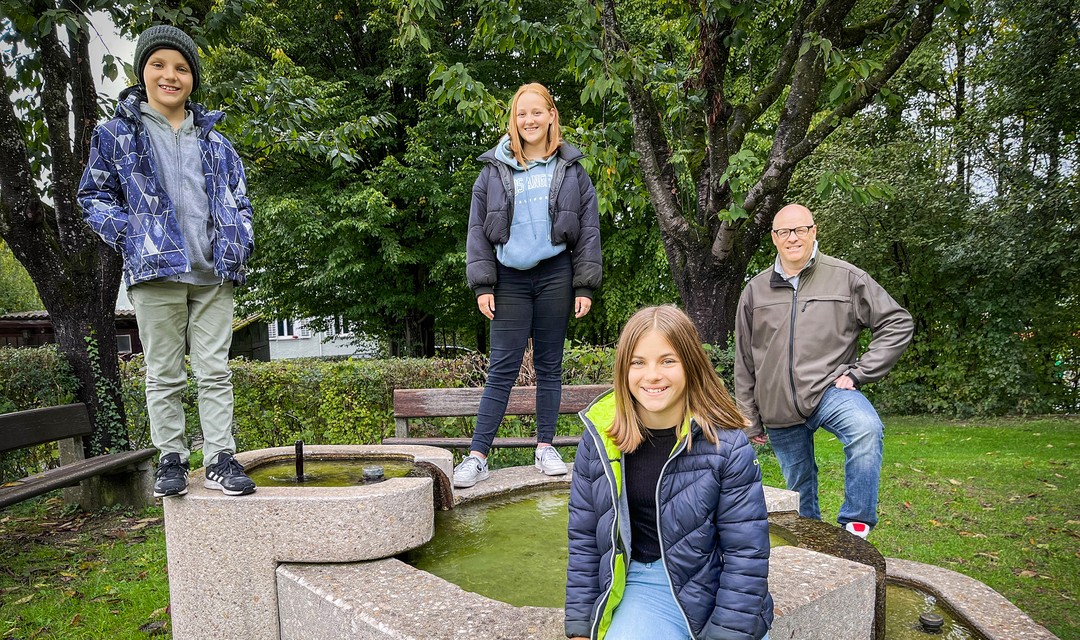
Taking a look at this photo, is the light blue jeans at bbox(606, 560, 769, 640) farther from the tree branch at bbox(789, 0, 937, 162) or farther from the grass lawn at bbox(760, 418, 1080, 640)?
the tree branch at bbox(789, 0, 937, 162)

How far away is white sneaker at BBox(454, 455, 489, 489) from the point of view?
409cm

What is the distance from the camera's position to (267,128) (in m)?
6.80

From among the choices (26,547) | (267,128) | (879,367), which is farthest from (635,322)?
(267,128)

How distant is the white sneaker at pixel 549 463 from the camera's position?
14.1 feet

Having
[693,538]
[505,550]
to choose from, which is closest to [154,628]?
[505,550]

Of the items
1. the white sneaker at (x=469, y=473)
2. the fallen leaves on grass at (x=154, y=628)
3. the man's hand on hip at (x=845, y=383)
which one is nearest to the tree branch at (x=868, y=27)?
the man's hand on hip at (x=845, y=383)

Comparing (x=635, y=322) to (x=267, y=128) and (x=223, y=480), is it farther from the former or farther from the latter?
(x=267, y=128)

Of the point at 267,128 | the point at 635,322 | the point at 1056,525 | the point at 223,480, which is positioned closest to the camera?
the point at 635,322

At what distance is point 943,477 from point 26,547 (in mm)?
8358

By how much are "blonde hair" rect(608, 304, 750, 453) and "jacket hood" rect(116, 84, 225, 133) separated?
7.80 ft

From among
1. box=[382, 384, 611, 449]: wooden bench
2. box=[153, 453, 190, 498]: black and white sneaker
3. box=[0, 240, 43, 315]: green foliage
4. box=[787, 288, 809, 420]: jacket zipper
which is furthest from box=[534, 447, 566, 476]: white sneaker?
box=[0, 240, 43, 315]: green foliage

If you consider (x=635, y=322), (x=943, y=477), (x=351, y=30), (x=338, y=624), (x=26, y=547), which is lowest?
(x=943, y=477)

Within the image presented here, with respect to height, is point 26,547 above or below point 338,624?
below

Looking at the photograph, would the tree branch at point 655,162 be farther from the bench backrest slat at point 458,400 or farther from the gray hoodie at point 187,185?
the gray hoodie at point 187,185
